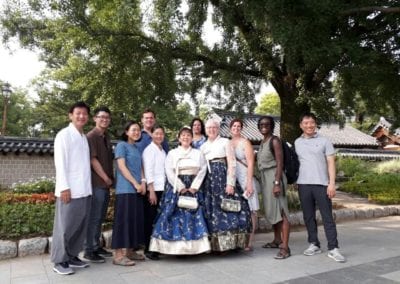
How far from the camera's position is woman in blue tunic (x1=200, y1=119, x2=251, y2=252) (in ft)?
15.9

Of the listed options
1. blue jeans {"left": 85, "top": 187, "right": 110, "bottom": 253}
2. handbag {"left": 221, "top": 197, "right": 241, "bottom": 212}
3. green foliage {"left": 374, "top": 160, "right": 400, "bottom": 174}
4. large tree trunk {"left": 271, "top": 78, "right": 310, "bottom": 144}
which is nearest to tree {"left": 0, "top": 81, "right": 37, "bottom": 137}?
large tree trunk {"left": 271, "top": 78, "right": 310, "bottom": 144}

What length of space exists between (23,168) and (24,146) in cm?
77

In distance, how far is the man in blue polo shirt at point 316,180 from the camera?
5.02 m

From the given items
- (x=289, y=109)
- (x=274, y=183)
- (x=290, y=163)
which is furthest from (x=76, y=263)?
(x=289, y=109)

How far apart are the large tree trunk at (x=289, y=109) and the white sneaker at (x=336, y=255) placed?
213 inches

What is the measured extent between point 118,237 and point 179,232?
2.52 ft

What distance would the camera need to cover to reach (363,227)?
774cm

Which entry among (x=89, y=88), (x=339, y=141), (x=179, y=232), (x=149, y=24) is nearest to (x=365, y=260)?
(x=179, y=232)

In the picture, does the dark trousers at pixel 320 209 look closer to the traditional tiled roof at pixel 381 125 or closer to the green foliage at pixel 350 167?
the green foliage at pixel 350 167

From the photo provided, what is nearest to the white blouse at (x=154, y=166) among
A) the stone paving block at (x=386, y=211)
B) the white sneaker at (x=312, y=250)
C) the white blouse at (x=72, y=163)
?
the white blouse at (x=72, y=163)

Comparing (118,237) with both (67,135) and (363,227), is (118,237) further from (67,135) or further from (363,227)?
(363,227)

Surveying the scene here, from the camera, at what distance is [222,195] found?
5.02m

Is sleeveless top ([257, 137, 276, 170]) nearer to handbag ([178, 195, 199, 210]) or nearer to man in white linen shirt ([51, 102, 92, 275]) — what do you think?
handbag ([178, 195, 199, 210])

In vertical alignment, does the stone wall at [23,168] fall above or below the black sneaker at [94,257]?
above
